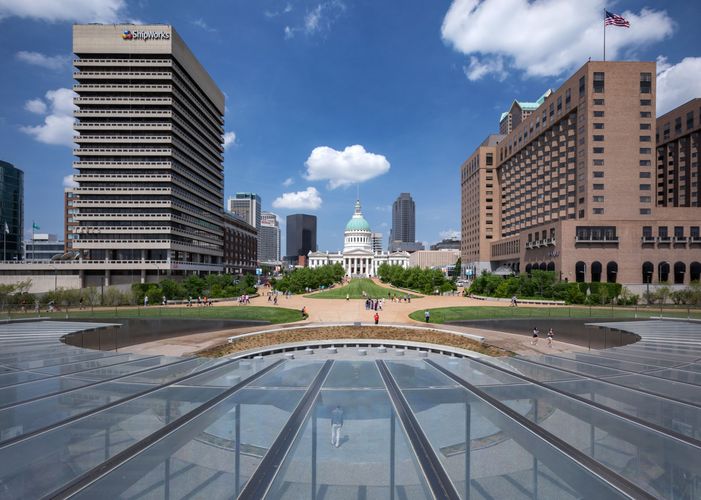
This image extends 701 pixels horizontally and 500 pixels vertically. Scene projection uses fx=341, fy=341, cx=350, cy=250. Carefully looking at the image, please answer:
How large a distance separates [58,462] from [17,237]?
19728 cm

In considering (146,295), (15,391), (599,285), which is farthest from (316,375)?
(599,285)

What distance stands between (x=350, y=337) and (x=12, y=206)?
7224 inches

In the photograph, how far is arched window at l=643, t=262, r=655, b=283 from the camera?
235ft

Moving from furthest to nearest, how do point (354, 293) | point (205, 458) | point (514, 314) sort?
point (354, 293), point (514, 314), point (205, 458)

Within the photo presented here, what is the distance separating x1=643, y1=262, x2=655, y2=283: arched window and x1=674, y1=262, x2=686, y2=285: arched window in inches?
170

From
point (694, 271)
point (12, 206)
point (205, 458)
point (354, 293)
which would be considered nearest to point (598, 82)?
point (694, 271)

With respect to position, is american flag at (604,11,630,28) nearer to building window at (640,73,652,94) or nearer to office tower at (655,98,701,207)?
building window at (640,73,652,94)

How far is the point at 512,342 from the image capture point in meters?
33.0

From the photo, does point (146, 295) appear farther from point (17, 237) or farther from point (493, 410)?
point (17, 237)

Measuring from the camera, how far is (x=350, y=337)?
3728cm

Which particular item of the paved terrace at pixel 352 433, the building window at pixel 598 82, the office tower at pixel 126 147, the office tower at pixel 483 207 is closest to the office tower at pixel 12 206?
the office tower at pixel 126 147

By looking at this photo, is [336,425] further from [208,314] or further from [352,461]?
[208,314]

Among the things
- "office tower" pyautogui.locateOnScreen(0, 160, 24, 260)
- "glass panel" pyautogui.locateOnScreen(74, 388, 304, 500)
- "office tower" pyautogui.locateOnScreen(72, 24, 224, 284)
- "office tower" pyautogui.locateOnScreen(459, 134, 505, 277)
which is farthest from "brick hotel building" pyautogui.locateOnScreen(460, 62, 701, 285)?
"office tower" pyautogui.locateOnScreen(0, 160, 24, 260)

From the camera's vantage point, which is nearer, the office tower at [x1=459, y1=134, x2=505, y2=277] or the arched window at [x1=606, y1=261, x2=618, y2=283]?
the arched window at [x1=606, y1=261, x2=618, y2=283]
